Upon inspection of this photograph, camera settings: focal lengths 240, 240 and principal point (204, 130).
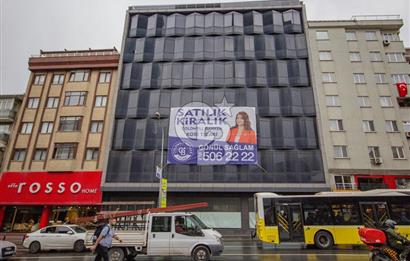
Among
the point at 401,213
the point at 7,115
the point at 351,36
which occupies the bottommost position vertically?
the point at 401,213

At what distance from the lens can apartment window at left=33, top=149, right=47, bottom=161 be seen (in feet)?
86.9

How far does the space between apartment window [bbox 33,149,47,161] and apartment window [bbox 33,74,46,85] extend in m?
9.03

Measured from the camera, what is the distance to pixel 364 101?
2795cm

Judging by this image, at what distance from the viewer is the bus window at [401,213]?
14.1 metres

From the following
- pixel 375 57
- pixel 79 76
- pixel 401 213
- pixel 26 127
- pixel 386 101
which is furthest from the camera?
pixel 79 76

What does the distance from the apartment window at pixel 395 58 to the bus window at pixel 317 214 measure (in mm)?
25059

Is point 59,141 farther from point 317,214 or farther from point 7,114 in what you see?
point 317,214

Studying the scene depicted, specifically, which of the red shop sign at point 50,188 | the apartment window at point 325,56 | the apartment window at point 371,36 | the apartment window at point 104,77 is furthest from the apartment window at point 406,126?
the apartment window at point 104,77

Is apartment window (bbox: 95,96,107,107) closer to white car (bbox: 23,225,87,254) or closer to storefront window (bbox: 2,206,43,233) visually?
storefront window (bbox: 2,206,43,233)

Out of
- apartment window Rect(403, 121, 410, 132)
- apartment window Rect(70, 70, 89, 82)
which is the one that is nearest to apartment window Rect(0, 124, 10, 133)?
apartment window Rect(70, 70, 89, 82)

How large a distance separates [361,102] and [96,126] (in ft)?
101

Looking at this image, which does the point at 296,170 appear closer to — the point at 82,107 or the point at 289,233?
the point at 289,233

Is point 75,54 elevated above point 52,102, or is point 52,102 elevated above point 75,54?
point 75,54

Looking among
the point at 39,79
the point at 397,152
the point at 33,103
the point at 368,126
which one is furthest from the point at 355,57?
the point at 33,103
